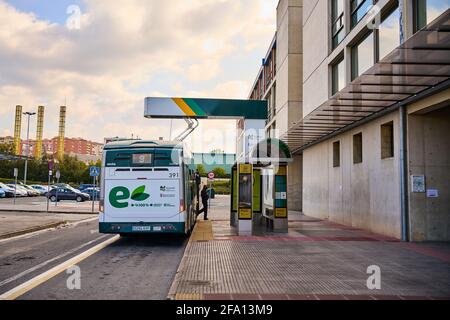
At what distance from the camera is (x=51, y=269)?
8.67m

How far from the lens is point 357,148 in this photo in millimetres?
18281

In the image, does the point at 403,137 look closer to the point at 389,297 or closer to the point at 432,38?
the point at 432,38

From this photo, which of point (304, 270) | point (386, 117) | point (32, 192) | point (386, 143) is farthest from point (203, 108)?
point (32, 192)

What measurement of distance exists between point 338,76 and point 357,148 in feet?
12.9

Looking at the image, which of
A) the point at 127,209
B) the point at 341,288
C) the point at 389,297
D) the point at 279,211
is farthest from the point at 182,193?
the point at 389,297

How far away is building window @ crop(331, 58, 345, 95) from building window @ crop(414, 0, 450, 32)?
6707 mm

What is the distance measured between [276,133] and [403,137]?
824 inches

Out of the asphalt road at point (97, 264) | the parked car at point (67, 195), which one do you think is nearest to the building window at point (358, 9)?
the asphalt road at point (97, 264)

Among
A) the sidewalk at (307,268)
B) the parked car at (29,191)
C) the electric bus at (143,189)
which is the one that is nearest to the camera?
the sidewalk at (307,268)

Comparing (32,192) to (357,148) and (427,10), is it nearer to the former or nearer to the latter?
(357,148)

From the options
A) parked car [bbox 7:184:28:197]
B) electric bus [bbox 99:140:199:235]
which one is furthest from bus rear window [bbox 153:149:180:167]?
parked car [bbox 7:184:28:197]

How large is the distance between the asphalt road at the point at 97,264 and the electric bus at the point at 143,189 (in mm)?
684

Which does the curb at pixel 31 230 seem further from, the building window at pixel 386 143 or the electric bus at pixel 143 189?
the building window at pixel 386 143

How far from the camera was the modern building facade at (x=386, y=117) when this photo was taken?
1081cm
